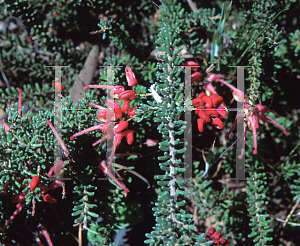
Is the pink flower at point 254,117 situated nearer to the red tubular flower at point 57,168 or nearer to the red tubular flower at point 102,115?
the red tubular flower at point 102,115

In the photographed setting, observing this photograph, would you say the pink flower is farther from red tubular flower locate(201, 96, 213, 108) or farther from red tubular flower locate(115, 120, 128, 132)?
red tubular flower locate(115, 120, 128, 132)

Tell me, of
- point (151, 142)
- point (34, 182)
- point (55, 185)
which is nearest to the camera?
point (34, 182)

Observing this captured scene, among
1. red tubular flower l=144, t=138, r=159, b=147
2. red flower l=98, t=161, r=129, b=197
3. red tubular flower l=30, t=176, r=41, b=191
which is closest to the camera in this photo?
red tubular flower l=30, t=176, r=41, b=191

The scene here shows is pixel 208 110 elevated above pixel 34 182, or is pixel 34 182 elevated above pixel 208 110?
pixel 208 110

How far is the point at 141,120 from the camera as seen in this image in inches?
31.9

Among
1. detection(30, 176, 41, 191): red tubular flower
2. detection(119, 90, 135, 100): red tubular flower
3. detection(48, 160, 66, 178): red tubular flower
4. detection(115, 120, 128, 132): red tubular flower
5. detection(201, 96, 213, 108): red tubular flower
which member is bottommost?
detection(30, 176, 41, 191): red tubular flower

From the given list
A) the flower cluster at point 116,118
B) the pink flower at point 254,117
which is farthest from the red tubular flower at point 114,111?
the pink flower at point 254,117

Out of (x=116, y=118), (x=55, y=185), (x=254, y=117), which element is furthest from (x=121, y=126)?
(x=254, y=117)

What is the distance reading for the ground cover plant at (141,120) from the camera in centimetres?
84

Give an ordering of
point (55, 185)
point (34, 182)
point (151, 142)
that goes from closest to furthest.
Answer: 1. point (34, 182)
2. point (55, 185)
3. point (151, 142)

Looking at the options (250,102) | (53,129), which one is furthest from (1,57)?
(250,102)

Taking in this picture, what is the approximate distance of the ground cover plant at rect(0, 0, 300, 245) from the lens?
2.74 feet

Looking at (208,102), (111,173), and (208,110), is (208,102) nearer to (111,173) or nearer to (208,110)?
(208,110)

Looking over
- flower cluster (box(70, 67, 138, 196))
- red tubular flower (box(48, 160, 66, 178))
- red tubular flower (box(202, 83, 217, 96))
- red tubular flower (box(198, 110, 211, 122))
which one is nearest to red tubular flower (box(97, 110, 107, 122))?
flower cluster (box(70, 67, 138, 196))
